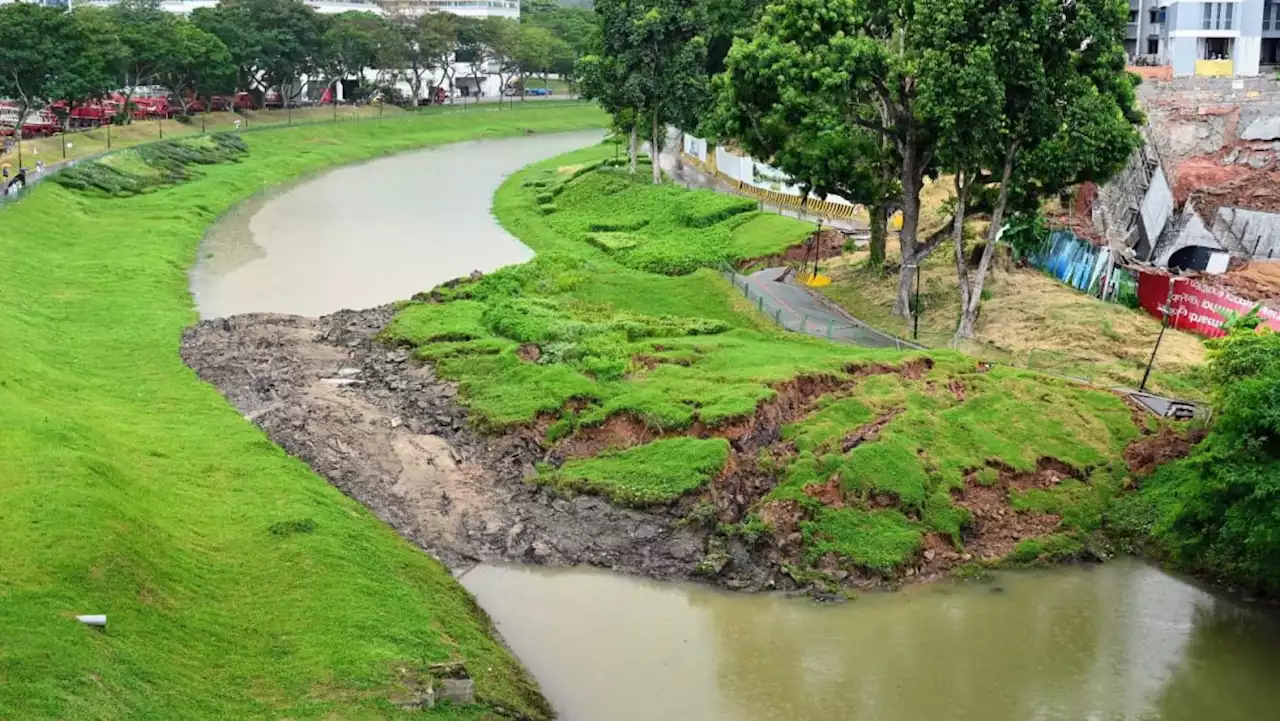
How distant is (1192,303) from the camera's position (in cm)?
3978

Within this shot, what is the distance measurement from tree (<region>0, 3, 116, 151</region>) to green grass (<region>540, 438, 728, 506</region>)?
184 ft

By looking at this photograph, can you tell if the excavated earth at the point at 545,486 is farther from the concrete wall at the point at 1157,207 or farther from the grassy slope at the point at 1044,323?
the concrete wall at the point at 1157,207

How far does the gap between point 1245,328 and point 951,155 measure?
Answer: 36.3ft

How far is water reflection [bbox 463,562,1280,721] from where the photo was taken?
73.6 feet

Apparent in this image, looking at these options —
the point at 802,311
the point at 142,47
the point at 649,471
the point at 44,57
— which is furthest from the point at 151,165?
the point at 649,471

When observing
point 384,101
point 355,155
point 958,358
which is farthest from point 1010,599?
point 384,101

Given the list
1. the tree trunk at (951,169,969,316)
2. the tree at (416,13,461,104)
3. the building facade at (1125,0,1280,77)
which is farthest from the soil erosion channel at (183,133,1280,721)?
the tree at (416,13,461,104)

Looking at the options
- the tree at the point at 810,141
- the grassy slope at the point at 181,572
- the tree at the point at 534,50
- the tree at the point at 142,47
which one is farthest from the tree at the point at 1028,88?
the tree at the point at 534,50

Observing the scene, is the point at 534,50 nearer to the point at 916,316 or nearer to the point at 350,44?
the point at 350,44

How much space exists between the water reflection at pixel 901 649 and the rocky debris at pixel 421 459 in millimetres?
949

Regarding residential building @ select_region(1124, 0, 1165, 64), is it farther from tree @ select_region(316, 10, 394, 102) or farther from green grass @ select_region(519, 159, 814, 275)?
tree @ select_region(316, 10, 394, 102)

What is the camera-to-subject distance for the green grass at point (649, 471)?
95.3ft

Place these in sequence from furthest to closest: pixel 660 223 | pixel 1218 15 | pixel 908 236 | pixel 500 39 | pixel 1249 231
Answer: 1. pixel 500 39
2. pixel 1218 15
3. pixel 660 223
4. pixel 1249 231
5. pixel 908 236

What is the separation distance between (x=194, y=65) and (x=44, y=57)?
20.8 m
